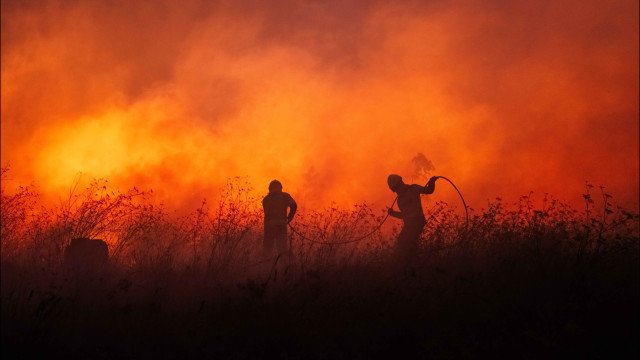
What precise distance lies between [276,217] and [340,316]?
19.7 ft

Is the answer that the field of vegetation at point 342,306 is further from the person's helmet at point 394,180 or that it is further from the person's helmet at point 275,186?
the person's helmet at point 275,186

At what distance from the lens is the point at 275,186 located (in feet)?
35.9

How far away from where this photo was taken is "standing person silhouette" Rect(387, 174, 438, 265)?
25.6 feet

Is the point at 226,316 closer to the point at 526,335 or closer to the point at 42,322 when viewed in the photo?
the point at 42,322

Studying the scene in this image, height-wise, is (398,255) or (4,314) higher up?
(398,255)

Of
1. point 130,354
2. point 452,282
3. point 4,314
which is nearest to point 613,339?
point 452,282

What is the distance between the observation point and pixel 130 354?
4164 mm

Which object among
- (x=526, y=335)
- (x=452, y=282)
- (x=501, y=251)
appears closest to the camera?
(x=526, y=335)

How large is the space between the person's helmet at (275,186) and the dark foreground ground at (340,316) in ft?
16.6

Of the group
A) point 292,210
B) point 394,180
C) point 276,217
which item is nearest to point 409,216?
point 394,180

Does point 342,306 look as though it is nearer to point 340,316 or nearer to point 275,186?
point 340,316

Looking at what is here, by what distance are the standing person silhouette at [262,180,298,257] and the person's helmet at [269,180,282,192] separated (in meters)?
0.03

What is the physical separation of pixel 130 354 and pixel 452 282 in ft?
12.8

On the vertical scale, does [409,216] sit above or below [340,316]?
above
